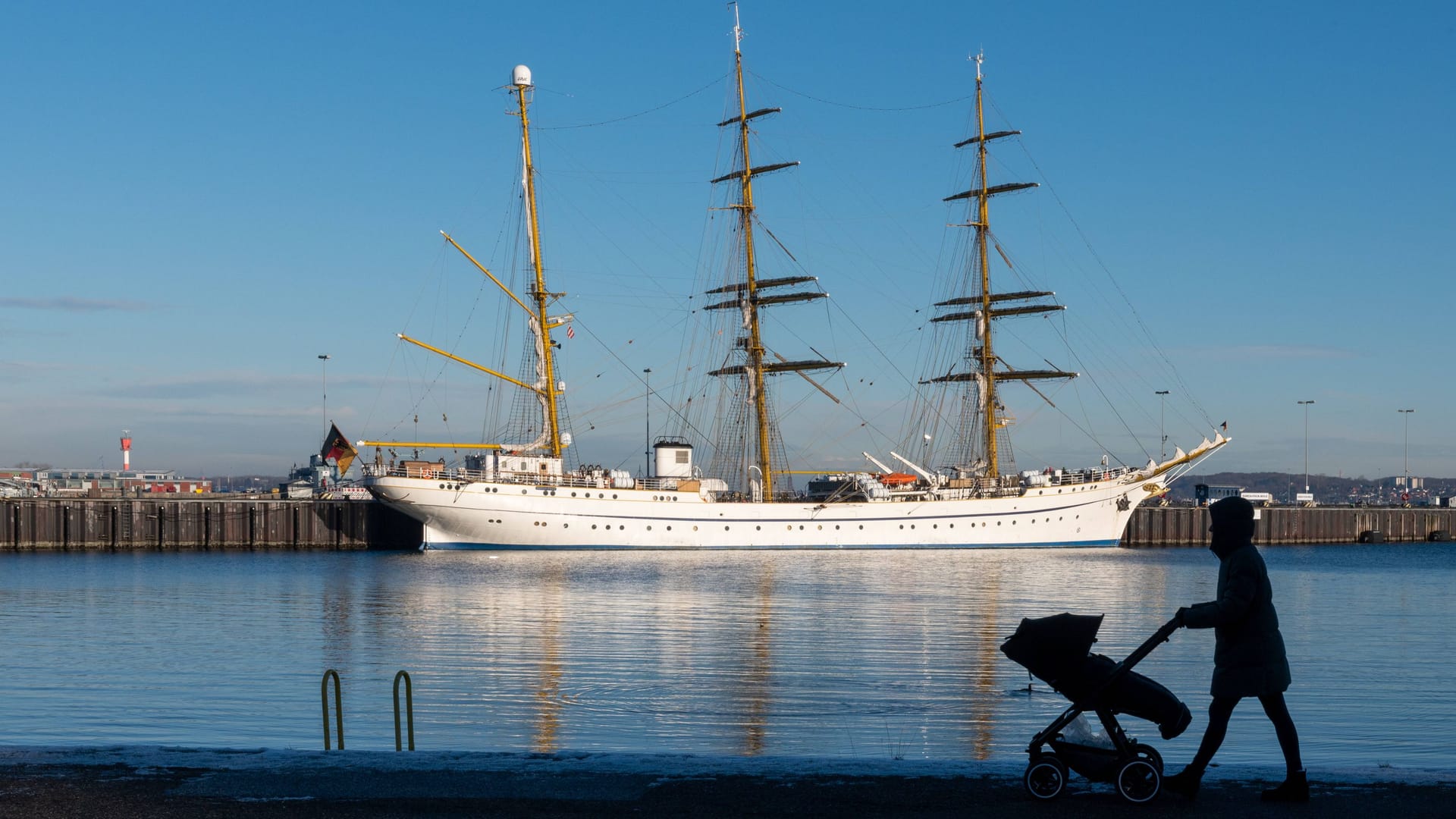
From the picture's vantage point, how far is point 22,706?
1844 cm

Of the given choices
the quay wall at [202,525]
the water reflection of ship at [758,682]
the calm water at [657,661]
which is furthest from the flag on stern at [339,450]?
the water reflection of ship at [758,682]

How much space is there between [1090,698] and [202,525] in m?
75.0

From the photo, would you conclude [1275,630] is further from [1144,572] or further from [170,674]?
[1144,572]

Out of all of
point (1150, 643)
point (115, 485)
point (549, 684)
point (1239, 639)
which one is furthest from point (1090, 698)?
point (115, 485)

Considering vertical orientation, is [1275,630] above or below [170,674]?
above

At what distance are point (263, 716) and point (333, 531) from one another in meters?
65.4

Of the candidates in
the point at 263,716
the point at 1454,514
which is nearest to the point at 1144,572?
the point at 263,716

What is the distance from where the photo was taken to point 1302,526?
360ft

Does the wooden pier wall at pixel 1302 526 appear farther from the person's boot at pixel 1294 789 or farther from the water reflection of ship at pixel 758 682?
the person's boot at pixel 1294 789

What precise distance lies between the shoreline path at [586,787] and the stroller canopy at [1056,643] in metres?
0.88

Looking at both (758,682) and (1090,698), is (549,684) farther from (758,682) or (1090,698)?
(1090,698)

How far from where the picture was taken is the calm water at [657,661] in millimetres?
16109

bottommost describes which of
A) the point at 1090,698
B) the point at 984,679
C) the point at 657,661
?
the point at 657,661

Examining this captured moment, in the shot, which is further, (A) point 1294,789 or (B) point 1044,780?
(B) point 1044,780
